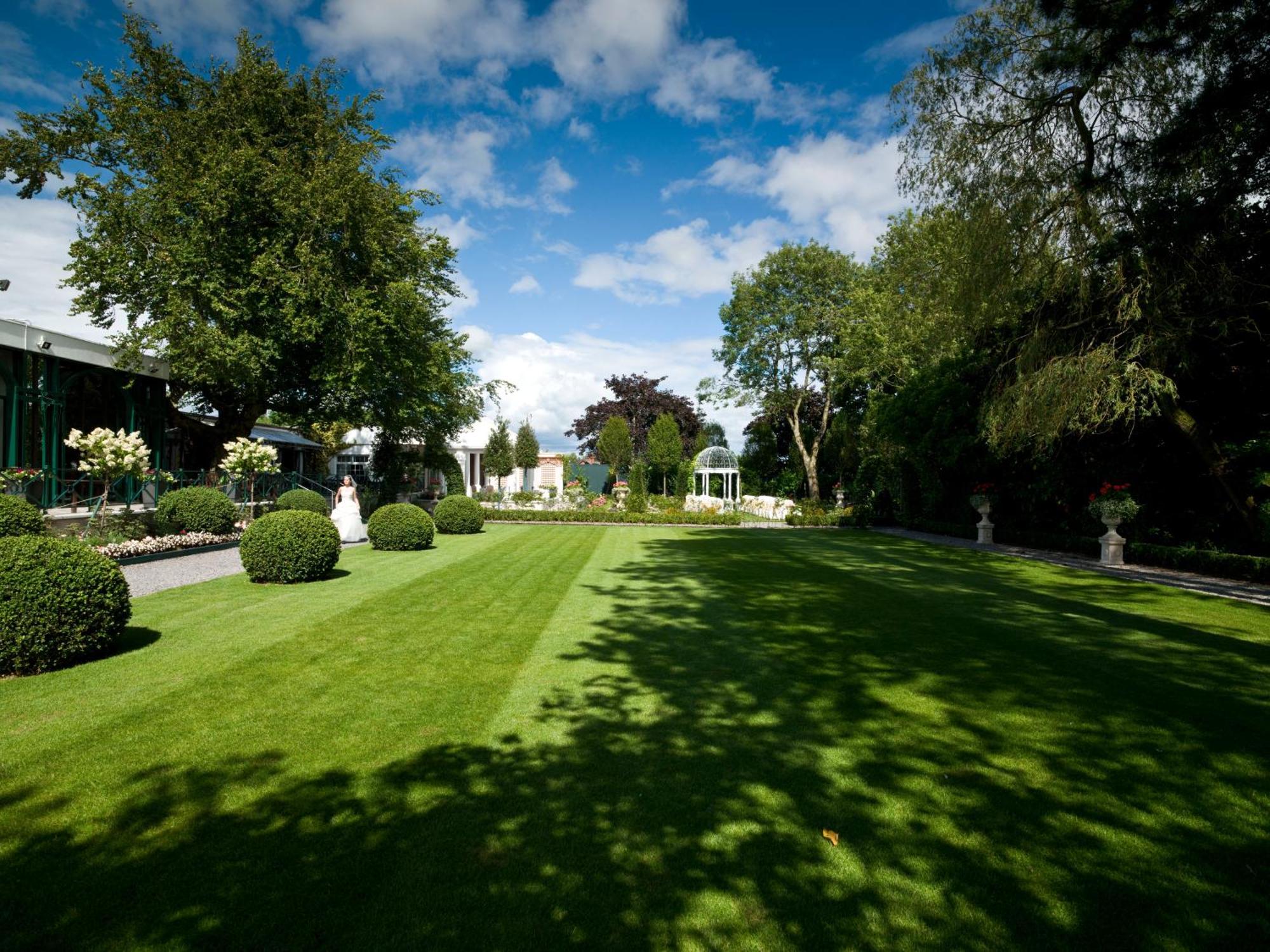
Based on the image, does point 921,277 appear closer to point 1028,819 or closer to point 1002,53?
point 1002,53

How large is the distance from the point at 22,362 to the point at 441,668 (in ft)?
47.1

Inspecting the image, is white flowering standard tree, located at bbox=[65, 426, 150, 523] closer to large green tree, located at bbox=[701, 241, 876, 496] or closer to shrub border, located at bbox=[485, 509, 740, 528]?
shrub border, located at bbox=[485, 509, 740, 528]

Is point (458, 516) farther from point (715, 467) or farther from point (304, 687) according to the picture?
point (715, 467)

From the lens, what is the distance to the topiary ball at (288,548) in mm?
9180

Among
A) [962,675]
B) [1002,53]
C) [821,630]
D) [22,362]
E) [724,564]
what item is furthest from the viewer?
[22,362]

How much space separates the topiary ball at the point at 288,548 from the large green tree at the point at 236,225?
27.1 feet

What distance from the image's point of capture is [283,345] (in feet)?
58.7

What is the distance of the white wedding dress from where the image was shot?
613 inches

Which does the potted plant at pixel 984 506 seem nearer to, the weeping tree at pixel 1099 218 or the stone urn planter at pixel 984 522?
the stone urn planter at pixel 984 522

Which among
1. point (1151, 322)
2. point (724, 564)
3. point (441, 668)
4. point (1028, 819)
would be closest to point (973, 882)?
point (1028, 819)

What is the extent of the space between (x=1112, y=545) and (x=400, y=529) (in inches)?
554

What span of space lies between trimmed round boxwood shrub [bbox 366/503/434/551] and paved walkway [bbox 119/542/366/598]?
2.61 metres

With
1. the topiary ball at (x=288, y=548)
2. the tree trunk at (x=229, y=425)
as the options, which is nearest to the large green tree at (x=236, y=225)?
the tree trunk at (x=229, y=425)

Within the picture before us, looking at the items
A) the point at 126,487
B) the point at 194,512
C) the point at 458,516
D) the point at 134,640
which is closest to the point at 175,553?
the point at 194,512
